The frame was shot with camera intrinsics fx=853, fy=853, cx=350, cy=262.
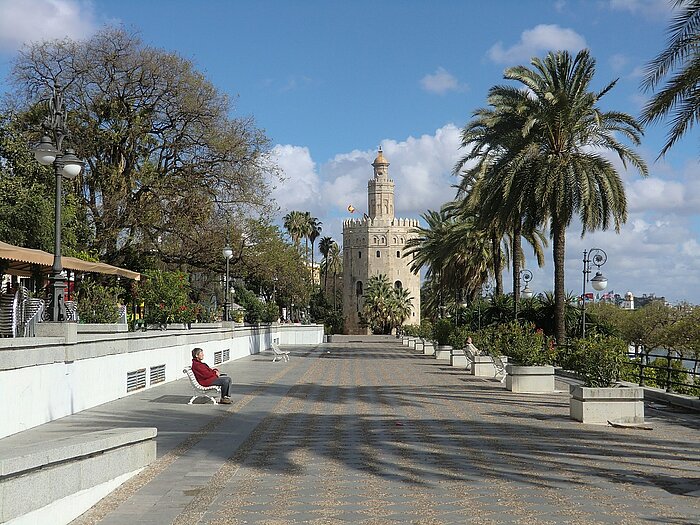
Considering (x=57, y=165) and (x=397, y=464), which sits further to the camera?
(x=57, y=165)

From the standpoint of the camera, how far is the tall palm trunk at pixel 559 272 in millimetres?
27672

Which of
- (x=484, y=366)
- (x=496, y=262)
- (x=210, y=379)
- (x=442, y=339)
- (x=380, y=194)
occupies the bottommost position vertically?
(x=484, y=366)

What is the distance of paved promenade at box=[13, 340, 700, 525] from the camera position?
7391 millimetres

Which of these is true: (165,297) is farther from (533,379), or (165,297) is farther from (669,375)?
(669,375)

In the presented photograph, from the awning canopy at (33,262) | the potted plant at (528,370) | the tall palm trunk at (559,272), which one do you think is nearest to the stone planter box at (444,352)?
the tall palm trunk at (559,272)

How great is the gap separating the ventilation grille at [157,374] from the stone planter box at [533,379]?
27.3ft

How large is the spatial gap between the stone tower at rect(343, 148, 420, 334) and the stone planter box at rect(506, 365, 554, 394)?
101605 mm

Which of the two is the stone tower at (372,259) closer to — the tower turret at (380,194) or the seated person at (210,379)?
the tower turret at (380,194)

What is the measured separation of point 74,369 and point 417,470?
688cm

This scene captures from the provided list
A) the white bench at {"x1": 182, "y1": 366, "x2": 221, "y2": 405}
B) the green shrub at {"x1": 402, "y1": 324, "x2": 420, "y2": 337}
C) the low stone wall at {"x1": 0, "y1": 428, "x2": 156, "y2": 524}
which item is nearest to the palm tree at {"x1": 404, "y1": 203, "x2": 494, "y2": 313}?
the green shrub at {"x1": 402, "y1": 324, "x2": 420, "y2": 337}

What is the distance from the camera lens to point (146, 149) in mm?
34312

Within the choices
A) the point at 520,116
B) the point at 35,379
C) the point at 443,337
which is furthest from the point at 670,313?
the point at 35,379

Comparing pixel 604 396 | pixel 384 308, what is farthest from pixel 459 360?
pixel 384 308

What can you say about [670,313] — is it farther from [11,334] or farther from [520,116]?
[11,334]
